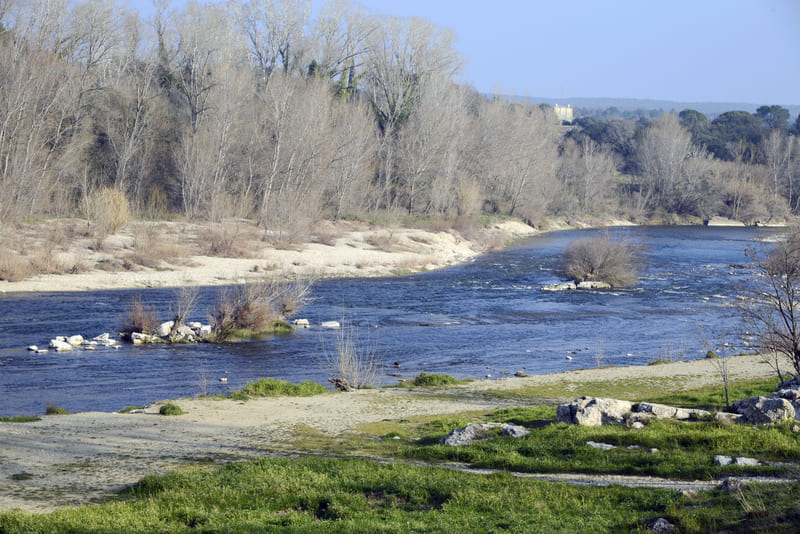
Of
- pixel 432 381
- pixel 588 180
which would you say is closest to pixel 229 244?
pixel 432 381

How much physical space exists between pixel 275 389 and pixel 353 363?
423 centimetres

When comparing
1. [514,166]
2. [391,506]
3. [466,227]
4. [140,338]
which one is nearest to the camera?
[391,506]

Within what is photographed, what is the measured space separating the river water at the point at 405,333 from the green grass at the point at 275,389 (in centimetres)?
213

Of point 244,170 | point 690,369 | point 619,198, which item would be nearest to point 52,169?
point 244,170

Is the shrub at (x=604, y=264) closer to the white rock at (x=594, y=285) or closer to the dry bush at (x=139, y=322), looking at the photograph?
the white rock at (x=594, y=285)

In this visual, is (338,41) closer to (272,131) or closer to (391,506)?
(272,131)

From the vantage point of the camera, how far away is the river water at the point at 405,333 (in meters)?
22.1

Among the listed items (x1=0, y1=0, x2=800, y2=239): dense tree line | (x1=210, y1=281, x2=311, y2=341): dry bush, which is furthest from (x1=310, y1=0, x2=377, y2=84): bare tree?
(x1=210, y1=281, x2=311, y2=341): dry bush

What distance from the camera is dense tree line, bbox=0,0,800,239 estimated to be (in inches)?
2114

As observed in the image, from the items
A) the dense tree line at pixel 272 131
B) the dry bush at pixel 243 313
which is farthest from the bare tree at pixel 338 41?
Answer: the dry bush at pixel 243 313

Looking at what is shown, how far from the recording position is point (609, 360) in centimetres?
2716

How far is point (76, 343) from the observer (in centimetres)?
2636

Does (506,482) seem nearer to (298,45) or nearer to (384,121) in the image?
(384,121)

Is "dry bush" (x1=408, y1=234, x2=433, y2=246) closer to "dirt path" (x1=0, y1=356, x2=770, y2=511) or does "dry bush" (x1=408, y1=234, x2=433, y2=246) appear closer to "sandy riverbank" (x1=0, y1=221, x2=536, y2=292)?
"sandy riverbank" (x1=0, y1=221, x2=536, y2=292)
